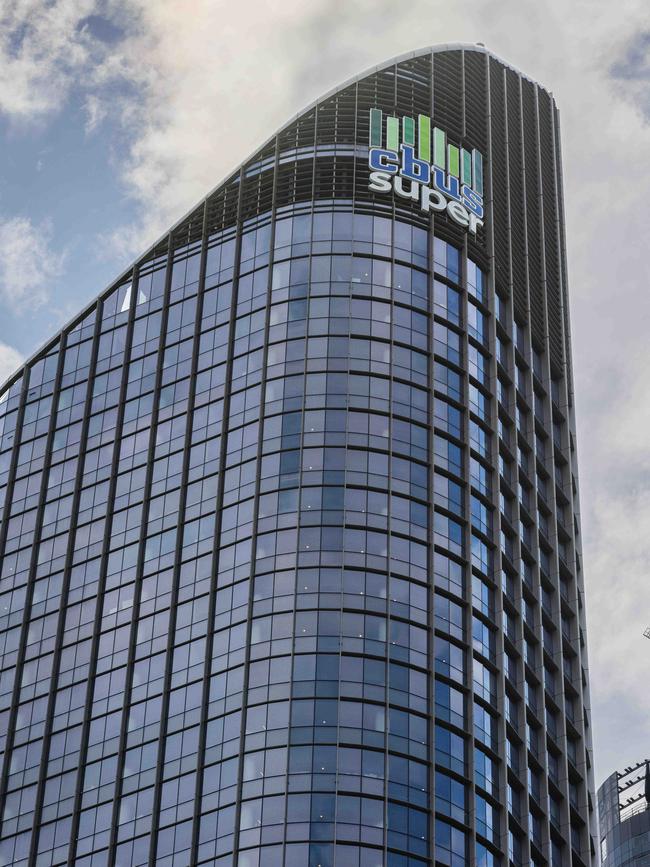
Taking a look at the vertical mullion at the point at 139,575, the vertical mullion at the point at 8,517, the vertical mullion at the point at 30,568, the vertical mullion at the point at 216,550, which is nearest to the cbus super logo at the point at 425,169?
the vertical mullion at the point at 216,550

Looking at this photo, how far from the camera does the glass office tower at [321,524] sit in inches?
5148

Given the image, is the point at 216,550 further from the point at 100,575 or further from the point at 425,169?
the point at 425,169

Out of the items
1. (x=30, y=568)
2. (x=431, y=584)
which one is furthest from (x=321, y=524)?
(x=30, y=568)

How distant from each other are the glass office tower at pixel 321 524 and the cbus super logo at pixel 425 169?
33 centimetres

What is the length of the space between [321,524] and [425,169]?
4095 centimetres

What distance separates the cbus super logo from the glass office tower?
330 millimetres

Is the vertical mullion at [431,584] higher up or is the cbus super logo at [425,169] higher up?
the cbus super logo at [425,169]

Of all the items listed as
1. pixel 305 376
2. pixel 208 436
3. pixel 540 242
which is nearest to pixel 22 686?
pixel 208 436

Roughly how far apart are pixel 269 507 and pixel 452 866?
31.9m

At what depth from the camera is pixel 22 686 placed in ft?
497

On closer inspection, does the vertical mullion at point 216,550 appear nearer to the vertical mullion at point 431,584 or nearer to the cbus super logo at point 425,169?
the cbus super logo at point 425,169

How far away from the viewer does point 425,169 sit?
16388 cm

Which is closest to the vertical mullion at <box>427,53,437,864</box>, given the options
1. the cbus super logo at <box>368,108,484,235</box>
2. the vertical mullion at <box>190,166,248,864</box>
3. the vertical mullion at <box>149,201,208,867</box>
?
the cbus super logo at <box>368,108,484,235</box>

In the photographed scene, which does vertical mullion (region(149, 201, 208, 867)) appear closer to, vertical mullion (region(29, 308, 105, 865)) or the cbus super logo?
vertical mullion (region(29, 308, 105, 865))
